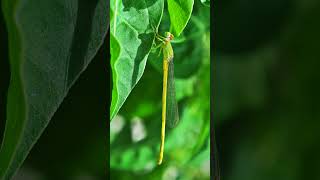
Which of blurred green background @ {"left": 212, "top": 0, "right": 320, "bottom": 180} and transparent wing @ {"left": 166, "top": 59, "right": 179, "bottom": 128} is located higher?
blurred green background @ {"left": 212, "top": 0, "right": 320, "bottom": 180}

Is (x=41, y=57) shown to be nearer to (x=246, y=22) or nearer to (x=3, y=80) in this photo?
(x=3, y=80)

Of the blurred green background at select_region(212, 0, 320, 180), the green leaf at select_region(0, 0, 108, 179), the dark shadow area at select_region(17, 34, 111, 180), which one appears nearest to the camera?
the blurred green background at select_region(212, 0, 320, 180)

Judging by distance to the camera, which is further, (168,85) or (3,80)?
(168,85)

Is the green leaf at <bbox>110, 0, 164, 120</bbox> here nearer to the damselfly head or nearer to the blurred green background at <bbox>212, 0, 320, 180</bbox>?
the damselfly head

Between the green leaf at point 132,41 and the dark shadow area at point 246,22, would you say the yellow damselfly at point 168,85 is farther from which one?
the dark shadow area at point 246,22

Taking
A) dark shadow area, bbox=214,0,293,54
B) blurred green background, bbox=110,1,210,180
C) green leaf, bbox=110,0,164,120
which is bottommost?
blurred green background, bbox=110,1,210,180

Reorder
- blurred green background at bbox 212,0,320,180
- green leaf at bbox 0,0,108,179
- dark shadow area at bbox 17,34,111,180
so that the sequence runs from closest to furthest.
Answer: blurred green background at bbox 212,0,320,180 → green leaf at bbox 0,0,108,179 → dark shadow area at bbox 17,34,111,180

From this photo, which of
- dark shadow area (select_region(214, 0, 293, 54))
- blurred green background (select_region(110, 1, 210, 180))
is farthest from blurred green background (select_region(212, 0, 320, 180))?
blurred green background (select_region(110, 1, 210, 180))

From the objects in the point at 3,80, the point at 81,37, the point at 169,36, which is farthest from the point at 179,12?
the point at 3,80
